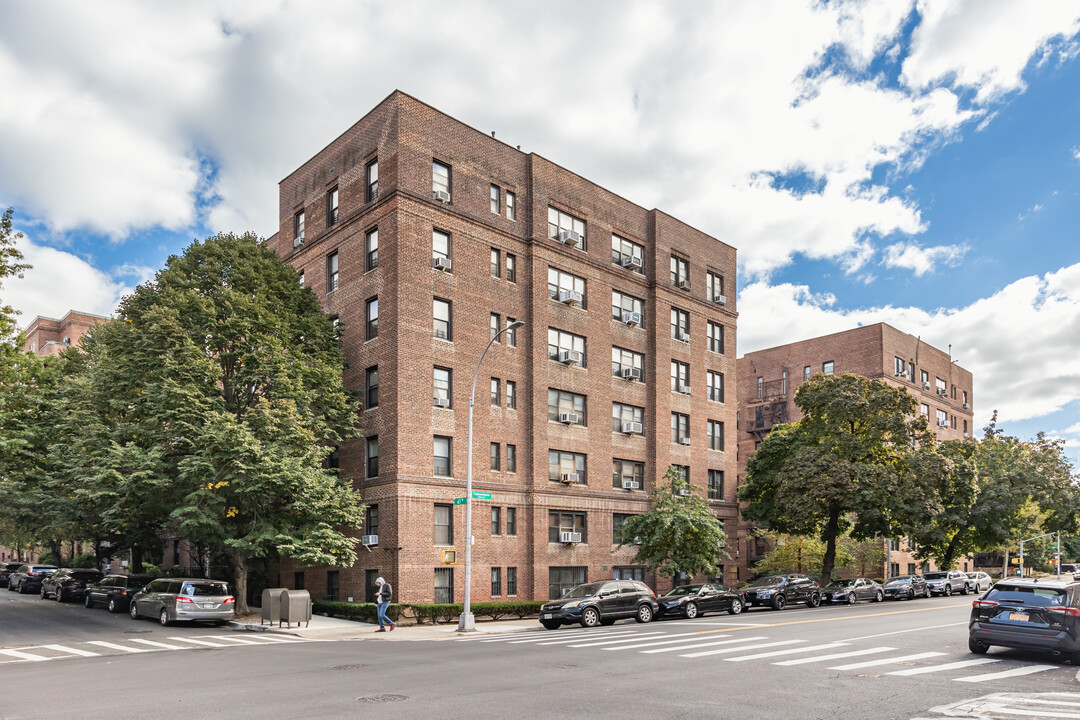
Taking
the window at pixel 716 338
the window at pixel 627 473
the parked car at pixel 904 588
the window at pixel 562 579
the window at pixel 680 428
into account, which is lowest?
the parked car at pixel 904 588

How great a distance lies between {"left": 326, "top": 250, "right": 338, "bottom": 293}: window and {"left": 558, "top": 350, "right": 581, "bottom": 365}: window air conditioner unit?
10.6m

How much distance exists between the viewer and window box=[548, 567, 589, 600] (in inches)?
1428

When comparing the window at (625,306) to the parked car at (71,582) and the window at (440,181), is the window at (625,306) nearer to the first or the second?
the window at (440,181)

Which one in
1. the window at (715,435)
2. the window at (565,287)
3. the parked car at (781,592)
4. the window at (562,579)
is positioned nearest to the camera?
the parked car at (781,592)

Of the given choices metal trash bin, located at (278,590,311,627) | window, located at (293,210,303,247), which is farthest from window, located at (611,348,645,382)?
metal trash bin, located at (278,590,311,627)

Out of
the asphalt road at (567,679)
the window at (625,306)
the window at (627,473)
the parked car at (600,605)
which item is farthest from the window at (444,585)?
the window at (625,306)

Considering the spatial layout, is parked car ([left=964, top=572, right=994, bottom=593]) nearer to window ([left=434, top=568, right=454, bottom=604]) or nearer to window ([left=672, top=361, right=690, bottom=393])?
window ([left=672, top=361, right=690, bottom=393])

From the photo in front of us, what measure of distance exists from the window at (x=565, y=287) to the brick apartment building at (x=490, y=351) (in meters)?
0.09

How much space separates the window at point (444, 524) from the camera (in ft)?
107

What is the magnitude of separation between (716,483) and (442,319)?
68.7 ft

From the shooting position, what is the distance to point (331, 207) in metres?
37.7

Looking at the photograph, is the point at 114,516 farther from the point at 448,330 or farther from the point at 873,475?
the point at 873,475

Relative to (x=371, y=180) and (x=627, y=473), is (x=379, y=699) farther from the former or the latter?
(x=627, y=473)

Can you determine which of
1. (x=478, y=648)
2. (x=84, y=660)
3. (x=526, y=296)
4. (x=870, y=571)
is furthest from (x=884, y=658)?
(x=870, y=571)
